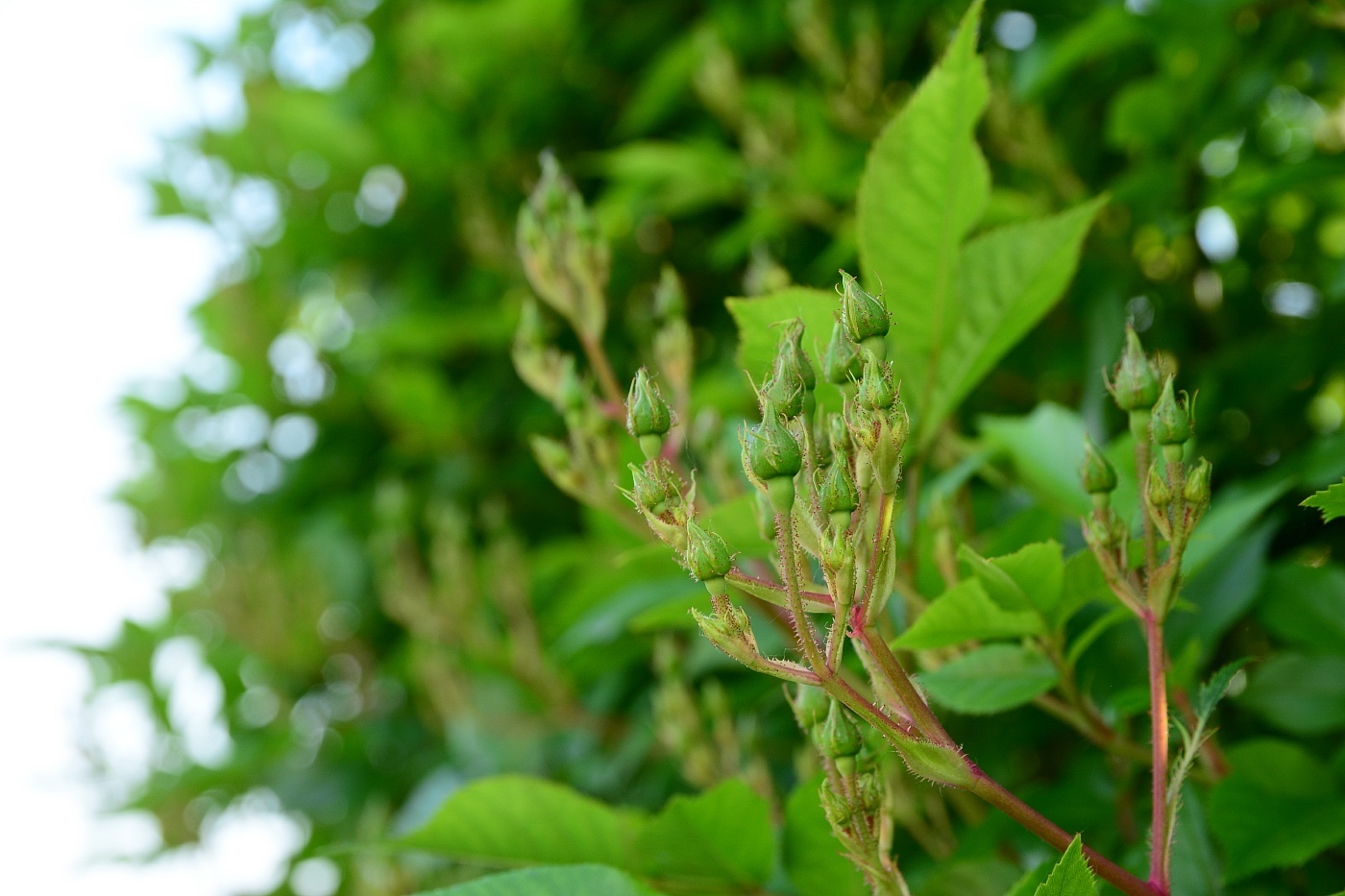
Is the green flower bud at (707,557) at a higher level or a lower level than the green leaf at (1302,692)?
higher

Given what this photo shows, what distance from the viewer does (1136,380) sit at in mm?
529

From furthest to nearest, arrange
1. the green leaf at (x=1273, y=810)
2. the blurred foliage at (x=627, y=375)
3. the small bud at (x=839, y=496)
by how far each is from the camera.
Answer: the blurred foliage at (x=627, y=375)
the green leaf at (x=1273, y=810)
the small bud at (x=839, y=496)

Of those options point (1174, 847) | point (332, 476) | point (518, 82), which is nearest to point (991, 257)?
point (1174, 847)

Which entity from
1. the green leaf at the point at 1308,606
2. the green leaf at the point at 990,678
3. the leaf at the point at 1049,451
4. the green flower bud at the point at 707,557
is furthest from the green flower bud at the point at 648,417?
the green leaf at the point at 1308,606

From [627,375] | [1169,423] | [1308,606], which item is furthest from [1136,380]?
[627,375]

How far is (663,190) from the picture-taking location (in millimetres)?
1833

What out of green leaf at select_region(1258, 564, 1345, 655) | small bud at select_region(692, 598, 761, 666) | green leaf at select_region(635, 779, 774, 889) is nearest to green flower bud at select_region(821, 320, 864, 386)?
small bud at select_region(692, 598, 761, 666)

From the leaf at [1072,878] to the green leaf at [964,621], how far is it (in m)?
0.18

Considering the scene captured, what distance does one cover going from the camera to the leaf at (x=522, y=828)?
2.63ft

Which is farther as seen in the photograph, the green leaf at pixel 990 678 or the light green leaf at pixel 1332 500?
the green leaf at pixel 990 678

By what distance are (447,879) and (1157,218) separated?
114 centimetres

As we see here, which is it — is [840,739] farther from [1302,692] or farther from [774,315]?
[1302,692]

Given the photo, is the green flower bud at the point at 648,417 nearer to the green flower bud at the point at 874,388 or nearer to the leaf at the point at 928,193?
the green flower bud at the point at 874,388

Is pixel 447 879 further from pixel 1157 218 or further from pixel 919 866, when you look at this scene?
pixel 1157 218
